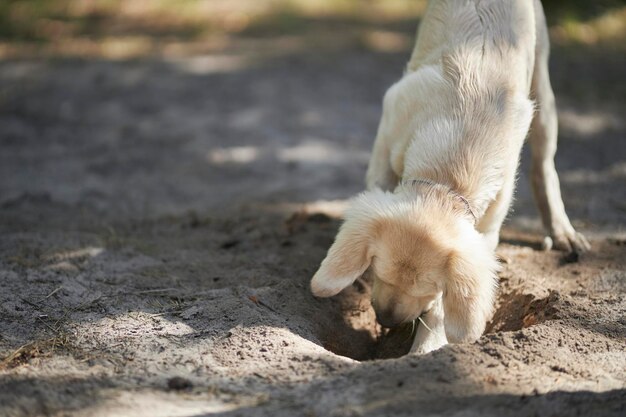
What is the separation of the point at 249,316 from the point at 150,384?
0.81 meters

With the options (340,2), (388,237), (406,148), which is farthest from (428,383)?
(340,2)

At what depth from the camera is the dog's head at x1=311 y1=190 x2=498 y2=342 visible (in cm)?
389

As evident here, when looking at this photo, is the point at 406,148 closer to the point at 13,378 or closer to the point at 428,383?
the point at 428,383

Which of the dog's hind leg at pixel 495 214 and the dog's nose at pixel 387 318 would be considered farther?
the dog's hind leg at pixel 495 214

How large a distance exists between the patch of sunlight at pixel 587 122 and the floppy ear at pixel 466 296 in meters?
5.09

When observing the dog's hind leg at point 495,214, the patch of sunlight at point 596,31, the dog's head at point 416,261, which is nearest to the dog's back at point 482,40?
the dog's hind leg at point 495,214

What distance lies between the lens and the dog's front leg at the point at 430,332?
450cm

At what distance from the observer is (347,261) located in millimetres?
4082

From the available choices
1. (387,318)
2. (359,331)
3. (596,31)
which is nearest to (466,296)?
(387,318)

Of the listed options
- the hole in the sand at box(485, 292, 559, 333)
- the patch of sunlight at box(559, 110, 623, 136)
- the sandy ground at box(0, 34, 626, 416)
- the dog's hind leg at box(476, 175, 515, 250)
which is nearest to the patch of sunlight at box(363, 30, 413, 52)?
the sandy ground at box(0, 34, 626, 416)

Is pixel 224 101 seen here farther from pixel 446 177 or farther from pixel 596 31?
pixel 596 31

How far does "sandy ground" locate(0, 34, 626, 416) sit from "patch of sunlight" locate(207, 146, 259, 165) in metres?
0.03

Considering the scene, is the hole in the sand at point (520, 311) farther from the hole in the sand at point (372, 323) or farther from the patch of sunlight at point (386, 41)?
the patch of sunlight at point (386, 41)

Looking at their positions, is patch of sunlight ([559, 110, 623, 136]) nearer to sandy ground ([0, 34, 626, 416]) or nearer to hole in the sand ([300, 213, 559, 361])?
sandy ground ([0, 34, 626, 416])
